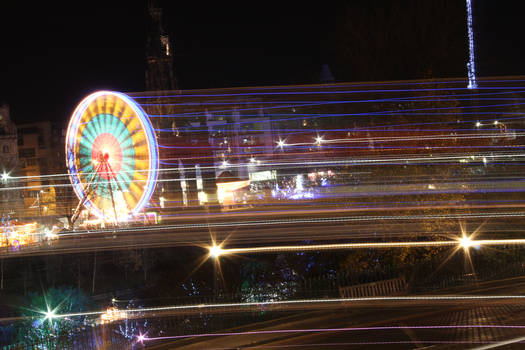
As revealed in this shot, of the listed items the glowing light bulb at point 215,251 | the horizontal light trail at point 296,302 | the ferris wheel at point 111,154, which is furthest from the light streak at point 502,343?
the ferris wheel at point 111,154

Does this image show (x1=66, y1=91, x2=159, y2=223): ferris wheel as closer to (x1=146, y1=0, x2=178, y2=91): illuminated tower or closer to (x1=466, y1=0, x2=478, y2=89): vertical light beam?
(x1=146, y1=0, x2=178, y2=91): illuminated tower

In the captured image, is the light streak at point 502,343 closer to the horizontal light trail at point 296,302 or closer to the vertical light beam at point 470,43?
the horizontal light trail at point 296,302

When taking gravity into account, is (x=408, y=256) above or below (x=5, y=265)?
below

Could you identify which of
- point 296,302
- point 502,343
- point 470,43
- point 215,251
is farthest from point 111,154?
point 502,343

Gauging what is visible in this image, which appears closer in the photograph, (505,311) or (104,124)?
(505,311)

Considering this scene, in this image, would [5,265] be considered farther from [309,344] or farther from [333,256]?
[309,344]

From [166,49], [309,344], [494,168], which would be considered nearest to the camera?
[309,344]

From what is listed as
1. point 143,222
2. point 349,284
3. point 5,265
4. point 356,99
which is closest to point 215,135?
point 143,222
